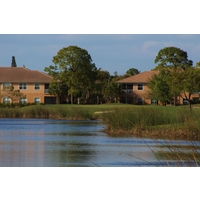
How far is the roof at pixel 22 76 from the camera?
71.1 meters

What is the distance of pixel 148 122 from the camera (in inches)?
1034

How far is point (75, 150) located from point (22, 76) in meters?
52.9

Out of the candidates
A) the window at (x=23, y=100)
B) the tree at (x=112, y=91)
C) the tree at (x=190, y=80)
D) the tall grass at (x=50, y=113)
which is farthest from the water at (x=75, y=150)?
the window at (x=23, y=100)

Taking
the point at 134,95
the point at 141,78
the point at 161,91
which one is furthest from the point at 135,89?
the point at 161,91

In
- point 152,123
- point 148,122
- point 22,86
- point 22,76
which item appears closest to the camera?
point 148,122

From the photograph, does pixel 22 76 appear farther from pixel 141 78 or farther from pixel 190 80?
pixel 190 80

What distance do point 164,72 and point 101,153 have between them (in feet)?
153

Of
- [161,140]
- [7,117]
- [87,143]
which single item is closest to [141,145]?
[161,140]

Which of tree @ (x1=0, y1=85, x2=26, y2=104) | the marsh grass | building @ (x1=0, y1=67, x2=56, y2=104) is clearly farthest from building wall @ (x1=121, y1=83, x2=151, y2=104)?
the marsh grass

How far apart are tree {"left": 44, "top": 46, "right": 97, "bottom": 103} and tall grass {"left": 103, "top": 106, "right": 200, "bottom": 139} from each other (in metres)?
36.6

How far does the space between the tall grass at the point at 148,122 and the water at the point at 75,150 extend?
0.75 m
